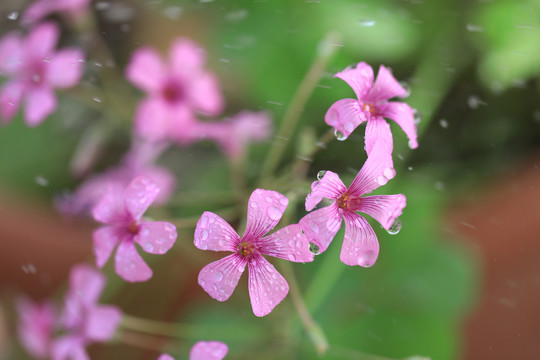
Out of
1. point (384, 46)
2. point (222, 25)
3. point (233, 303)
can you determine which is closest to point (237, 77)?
point (222, 25)

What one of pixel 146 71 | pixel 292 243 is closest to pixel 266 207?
pixel 292 243

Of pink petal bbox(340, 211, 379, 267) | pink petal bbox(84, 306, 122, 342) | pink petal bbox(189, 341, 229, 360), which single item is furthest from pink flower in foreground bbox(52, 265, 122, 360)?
pink petal bbox(340, 211, 379, 267)

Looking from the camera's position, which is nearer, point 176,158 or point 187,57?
point 187,57

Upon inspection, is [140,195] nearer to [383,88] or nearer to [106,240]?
[106,240]

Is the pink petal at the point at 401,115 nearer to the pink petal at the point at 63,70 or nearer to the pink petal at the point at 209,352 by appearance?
the pink petal at the point at 209,352

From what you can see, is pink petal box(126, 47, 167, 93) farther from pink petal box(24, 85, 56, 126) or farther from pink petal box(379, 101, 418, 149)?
pink petal box(379, 101, 418, 149)

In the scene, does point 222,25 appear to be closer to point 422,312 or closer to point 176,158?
point 176,158
